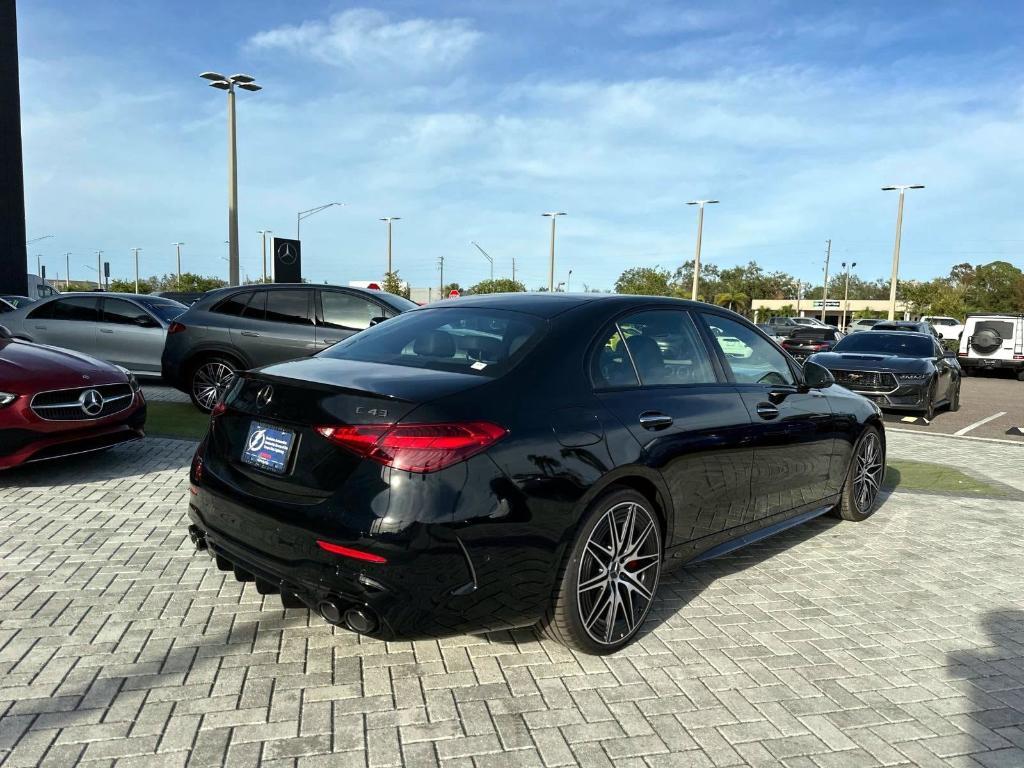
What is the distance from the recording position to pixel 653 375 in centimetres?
372

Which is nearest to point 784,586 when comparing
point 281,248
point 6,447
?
point 6,447

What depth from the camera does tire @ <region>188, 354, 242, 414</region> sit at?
30.6ft

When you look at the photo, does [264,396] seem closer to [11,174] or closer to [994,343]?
[994,343]

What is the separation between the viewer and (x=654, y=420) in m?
3.49

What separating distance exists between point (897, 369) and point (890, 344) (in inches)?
70.8

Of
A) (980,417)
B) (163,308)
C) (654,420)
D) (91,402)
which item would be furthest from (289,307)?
(980,417)

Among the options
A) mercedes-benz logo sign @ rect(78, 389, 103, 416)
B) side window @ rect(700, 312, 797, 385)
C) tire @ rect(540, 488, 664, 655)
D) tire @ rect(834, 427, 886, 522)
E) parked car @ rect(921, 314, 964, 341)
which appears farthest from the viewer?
parked car @ rect(921, 314, 964, 341)

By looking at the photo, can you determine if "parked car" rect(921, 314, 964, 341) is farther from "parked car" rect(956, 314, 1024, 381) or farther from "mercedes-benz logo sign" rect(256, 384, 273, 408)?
"mercedes-benz logo sign" rect(256, 384, 273, 408)

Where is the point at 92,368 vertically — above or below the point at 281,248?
below

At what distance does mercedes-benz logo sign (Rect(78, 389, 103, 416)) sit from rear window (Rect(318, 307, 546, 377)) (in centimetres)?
319

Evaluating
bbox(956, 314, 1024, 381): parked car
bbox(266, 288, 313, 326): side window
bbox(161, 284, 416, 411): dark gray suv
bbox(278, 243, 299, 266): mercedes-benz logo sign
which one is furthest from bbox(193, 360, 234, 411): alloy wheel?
bbox(956, 314, 1024, 381): parked car

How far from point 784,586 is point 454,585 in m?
2.39

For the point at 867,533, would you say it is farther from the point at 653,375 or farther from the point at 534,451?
the point at 534,451

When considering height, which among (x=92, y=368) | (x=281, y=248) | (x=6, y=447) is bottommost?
(x=6, y=447)
